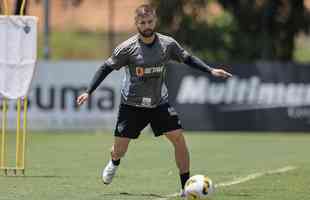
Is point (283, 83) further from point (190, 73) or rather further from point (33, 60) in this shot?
point (33, 60)

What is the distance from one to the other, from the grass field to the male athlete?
77 cm

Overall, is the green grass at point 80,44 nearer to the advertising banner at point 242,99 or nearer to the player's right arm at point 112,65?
the advertising banner at point 242,99

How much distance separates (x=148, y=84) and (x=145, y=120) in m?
0.50

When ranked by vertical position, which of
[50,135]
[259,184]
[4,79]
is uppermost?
[4,79]

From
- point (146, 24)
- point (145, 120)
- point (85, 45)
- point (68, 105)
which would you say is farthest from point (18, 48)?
point (85, 45)

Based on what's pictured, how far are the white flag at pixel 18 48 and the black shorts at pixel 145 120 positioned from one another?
2.73m

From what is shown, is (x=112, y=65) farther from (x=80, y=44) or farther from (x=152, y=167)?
(x=80, y=44)

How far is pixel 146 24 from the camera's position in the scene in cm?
1155

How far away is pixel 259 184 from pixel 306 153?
702cm

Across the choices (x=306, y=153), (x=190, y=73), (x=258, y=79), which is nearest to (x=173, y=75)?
(x=190, y=73)

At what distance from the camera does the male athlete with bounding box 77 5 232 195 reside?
11.8m

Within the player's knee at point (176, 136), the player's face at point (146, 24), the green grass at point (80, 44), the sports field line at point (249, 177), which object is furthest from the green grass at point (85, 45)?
the player's face at point (146, 24)

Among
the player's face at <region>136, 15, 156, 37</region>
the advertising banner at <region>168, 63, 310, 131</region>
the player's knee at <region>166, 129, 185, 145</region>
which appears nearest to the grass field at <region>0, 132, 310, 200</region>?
→ the player's knee at <region>166, 129, 185, 145</region>

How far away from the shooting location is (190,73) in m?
28.1
